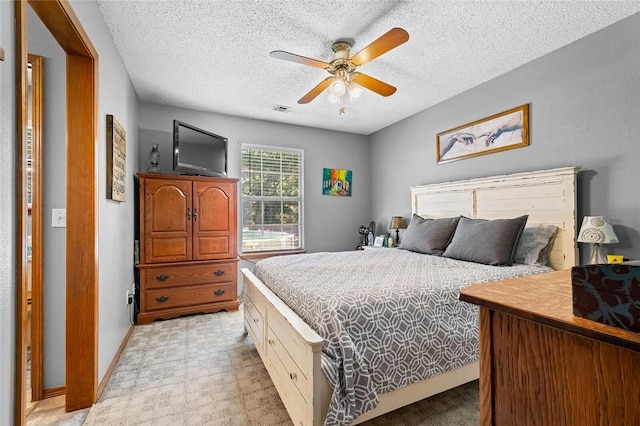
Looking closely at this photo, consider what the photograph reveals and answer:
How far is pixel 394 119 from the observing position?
4316mm

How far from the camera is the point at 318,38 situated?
232cm

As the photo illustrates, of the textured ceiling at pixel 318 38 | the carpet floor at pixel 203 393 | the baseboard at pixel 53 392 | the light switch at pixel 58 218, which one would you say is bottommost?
the carpet floor at pixel 203 393

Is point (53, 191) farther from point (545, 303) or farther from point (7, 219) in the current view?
point (545, 303)

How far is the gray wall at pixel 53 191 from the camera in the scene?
1.86 meters

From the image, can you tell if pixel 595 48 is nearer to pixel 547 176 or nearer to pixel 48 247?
pixel 547 176

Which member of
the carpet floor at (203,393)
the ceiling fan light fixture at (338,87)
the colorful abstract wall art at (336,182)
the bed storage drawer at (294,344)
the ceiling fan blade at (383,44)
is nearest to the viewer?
the bed storage drawer at (294,344)

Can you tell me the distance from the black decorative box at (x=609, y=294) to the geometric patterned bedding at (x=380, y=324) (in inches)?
38.2

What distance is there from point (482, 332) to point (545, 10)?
7.99ft

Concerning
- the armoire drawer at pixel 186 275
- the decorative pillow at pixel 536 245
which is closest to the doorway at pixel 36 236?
the armoire drawer at pixel 186 275

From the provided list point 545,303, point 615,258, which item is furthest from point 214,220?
point 615,258

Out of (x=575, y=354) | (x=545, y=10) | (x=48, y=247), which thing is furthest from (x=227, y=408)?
(x=545, y=10)

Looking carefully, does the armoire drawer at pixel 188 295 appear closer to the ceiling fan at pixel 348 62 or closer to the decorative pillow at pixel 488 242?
the ceiling fan at pixel 348 62

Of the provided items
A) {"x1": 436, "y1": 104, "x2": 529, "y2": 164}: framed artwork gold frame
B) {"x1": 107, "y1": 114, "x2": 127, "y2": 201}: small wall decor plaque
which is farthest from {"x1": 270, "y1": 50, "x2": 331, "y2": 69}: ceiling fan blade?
{"x1": 436, "y1": 104, "x2": 529, "y2": 164}: framed artwork gold frame

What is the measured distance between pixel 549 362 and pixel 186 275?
338cm
